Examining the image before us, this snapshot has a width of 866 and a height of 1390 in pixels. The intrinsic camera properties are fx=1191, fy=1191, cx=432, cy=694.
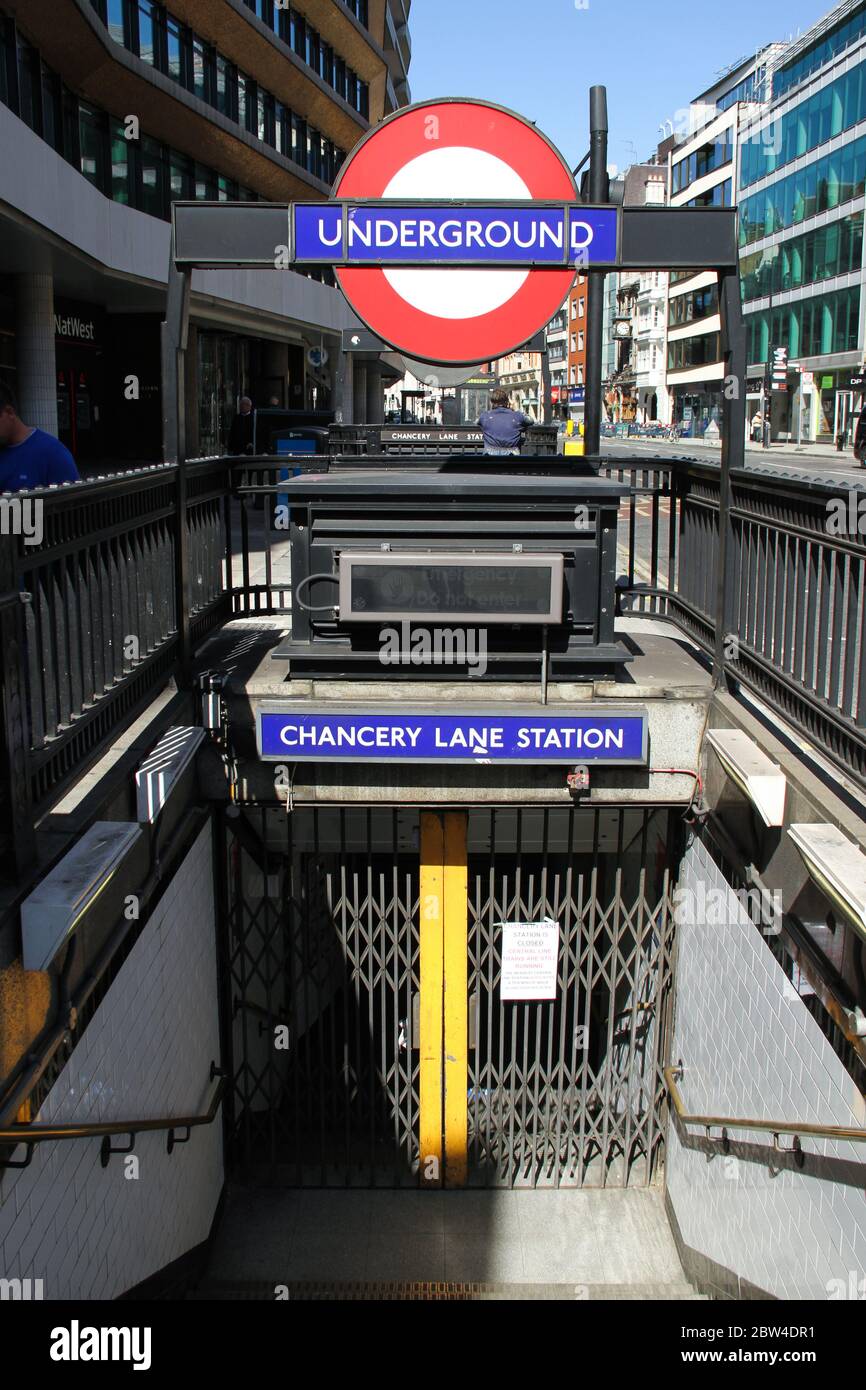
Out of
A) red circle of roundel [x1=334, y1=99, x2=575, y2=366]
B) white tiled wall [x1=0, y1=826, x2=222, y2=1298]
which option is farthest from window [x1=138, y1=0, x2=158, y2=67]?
white tiled wall [x1=0, y1=826, x2=222, y2=1298]

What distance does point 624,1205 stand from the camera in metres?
6.92

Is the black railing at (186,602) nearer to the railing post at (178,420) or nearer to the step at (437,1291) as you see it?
the railing post at (178,420)

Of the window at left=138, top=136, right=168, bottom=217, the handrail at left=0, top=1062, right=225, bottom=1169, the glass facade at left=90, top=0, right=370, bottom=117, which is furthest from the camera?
the window at left=138, top=136, right=168, bottom=217

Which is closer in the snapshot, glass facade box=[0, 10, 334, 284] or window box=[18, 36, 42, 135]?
glass facade box=[0, 10, 334, 284]

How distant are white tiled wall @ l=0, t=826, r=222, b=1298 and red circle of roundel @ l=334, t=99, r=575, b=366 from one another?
2.68 meters

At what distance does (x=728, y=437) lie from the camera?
5785mm

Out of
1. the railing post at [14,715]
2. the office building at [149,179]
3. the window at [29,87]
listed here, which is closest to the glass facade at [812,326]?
the office building at [149,179]

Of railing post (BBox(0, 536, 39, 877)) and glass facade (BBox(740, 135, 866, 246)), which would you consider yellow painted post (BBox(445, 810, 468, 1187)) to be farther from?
glass facade (BBox(740, 135, 866, 246))

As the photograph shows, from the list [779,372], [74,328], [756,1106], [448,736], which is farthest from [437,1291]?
[779,372]

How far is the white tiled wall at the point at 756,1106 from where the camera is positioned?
3.96m

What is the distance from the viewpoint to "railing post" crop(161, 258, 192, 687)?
5.74m

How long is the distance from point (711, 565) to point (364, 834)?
2.56m

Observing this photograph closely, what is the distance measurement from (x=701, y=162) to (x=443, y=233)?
81.6m

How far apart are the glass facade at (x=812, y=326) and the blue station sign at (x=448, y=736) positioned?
51406 millimetres
